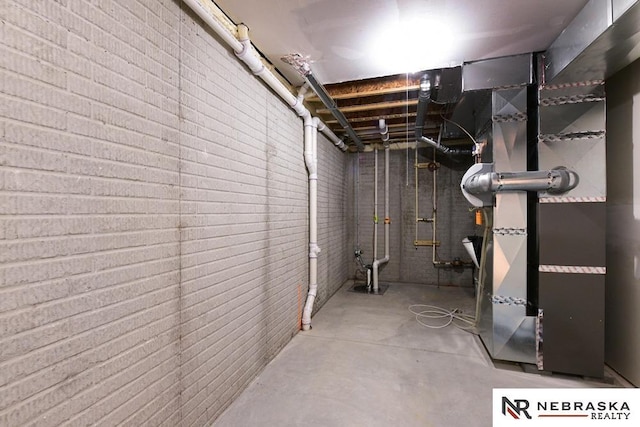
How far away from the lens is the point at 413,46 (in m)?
2.12

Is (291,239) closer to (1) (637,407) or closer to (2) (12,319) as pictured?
(2) (12,319)

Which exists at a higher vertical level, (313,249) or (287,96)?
(287,96)

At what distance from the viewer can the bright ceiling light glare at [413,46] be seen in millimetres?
1885

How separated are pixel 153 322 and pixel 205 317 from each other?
38 cm

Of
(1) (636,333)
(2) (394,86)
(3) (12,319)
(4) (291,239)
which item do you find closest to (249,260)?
(4) (291,239)

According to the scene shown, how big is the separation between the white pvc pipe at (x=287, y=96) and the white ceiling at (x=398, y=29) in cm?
16

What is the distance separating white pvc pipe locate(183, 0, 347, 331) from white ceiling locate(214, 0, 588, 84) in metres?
0.16

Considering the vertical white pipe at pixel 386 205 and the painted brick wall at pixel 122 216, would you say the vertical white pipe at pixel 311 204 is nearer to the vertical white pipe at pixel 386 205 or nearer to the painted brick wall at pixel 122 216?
the painted brick wall at pixel 122 216

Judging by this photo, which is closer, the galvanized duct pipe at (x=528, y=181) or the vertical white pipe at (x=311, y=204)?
the galvanized duct pipe at (x=528, y=181)

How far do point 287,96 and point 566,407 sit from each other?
316 cm

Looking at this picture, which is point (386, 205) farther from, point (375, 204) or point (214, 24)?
point (214, 24)

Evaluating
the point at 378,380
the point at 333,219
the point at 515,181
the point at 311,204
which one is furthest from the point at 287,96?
the point at 378,380

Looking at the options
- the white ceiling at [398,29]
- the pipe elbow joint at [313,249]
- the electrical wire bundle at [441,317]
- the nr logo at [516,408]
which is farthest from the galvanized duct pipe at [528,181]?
the pipe elbow joint at [313,249]

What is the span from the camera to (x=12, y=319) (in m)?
0.80
